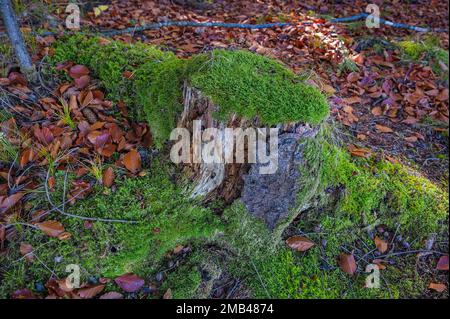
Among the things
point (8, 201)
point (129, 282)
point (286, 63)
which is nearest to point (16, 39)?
point (8, 201)

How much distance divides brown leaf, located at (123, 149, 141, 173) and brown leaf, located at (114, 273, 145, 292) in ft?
2.23

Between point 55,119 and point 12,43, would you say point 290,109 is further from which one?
point 12,43

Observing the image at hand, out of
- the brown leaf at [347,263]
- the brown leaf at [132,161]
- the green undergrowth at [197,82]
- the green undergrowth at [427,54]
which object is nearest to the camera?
the green undergrowth at [197,82]

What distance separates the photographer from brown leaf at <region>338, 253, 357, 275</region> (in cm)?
238

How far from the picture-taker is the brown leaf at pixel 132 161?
2.28 metres

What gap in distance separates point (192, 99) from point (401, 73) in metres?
3.00

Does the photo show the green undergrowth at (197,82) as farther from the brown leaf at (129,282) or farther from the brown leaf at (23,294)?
the brown leaf at (23,294)

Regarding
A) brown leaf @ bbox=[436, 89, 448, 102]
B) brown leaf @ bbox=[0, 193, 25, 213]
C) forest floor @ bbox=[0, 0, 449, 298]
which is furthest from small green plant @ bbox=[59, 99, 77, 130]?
brown leaf @ bbox=[436, 89, 448, 102]

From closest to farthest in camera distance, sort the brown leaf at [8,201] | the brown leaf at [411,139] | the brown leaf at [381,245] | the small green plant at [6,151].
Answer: the brown leaf at [8,201] → the small green plant at [6,151] → the brown leaf at [381,245] → the brown leaf at [411,139]

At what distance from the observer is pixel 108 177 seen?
221 centimetres

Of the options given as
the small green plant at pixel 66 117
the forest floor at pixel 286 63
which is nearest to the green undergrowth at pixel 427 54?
the forest floor at pixel 286 63

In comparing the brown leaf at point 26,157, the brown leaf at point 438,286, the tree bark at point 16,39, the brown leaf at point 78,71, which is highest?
the tree bark at point 16,39

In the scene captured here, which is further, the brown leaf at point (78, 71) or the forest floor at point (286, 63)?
the brown leaf at point (78, 71)
